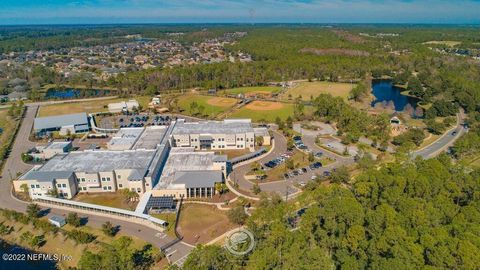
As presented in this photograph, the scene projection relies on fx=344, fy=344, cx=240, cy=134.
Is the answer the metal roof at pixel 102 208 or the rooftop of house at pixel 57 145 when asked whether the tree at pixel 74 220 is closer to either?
the metal roof at pixel 102 208

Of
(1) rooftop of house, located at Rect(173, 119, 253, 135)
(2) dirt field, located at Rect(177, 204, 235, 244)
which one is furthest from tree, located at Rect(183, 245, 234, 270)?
(1) rooftop of house, located at Rect(173, 119, 253, 135)

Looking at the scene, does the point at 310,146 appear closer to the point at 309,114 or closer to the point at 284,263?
the point at 309,114

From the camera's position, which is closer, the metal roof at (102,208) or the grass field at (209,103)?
the metal roof at (102,208)

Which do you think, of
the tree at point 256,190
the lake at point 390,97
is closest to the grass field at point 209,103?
the tree at point 256,190

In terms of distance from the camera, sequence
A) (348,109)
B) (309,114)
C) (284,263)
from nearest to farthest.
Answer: (284,263) → (348,109) → (309,114)

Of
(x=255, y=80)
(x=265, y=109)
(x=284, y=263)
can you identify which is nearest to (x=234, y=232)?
(x=284, y=263)
